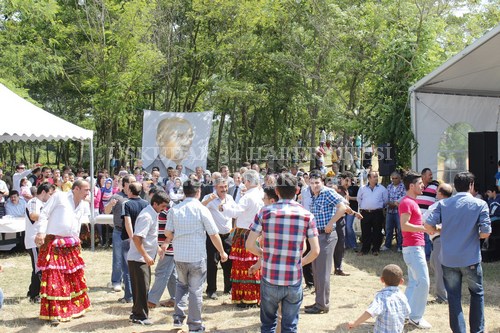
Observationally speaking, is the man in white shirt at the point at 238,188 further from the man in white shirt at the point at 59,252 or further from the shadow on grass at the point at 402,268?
the man in white shirt at the point at 59,252

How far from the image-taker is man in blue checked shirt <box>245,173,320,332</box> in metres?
4.72

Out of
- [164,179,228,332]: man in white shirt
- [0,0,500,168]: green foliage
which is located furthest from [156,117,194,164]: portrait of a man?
[164,179,228,332]: man in white shirt

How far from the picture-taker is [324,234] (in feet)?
23.2

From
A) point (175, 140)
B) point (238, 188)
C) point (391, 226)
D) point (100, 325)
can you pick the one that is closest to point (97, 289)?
point (100, 325)

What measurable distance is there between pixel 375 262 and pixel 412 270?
466 centimetres

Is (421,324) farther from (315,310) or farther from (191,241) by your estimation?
(191,241)

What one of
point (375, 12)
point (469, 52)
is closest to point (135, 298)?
point (469, 52)

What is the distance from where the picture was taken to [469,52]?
1097 centimetres

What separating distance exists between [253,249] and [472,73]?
921 centimetres

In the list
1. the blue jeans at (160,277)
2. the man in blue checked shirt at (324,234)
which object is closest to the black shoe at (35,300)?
the blue jeans at (160,277)

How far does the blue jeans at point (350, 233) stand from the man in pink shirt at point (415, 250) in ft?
19.4

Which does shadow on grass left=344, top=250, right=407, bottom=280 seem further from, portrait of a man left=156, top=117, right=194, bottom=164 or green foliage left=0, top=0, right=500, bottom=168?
portrait of a man left=156, top=117, right=194, bottom=164

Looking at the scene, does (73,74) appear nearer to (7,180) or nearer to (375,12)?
(7,180)

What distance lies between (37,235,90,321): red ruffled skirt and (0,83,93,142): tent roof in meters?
4.31
